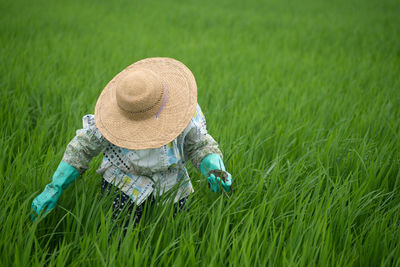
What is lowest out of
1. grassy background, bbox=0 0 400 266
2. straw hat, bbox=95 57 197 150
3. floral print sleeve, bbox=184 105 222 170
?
grassy background, bbox=0 0 400 266

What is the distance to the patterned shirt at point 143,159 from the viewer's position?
103 centimetres

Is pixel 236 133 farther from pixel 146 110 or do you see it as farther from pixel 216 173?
pixel 146 110

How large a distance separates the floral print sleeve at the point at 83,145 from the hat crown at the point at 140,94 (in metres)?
0.17

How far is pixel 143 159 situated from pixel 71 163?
0.85 ft

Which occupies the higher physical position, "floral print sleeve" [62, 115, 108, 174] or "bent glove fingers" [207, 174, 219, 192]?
"floral print sleeve" [62, 115, 108, 174]

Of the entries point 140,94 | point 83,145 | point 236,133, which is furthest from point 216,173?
point 236,133

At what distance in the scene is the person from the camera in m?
0.92

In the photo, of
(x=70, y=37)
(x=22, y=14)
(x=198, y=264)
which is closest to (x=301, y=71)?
(x=198, y=264)

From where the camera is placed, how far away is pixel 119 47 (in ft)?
12.5

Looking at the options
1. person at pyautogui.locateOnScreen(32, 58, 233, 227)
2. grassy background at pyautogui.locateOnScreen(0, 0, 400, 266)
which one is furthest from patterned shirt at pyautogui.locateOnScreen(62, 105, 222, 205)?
grassy background at pyautogui.locateOnScreen(0, 0, 400, 266)

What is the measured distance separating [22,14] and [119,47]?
2705 mm

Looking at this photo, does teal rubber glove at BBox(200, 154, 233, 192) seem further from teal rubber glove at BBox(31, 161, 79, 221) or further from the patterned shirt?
teal rubber glove at BBox(31, 161, 79, 221)

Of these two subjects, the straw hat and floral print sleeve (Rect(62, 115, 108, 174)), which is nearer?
the straw hat

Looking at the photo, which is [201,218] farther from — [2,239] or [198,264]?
[2,239]
